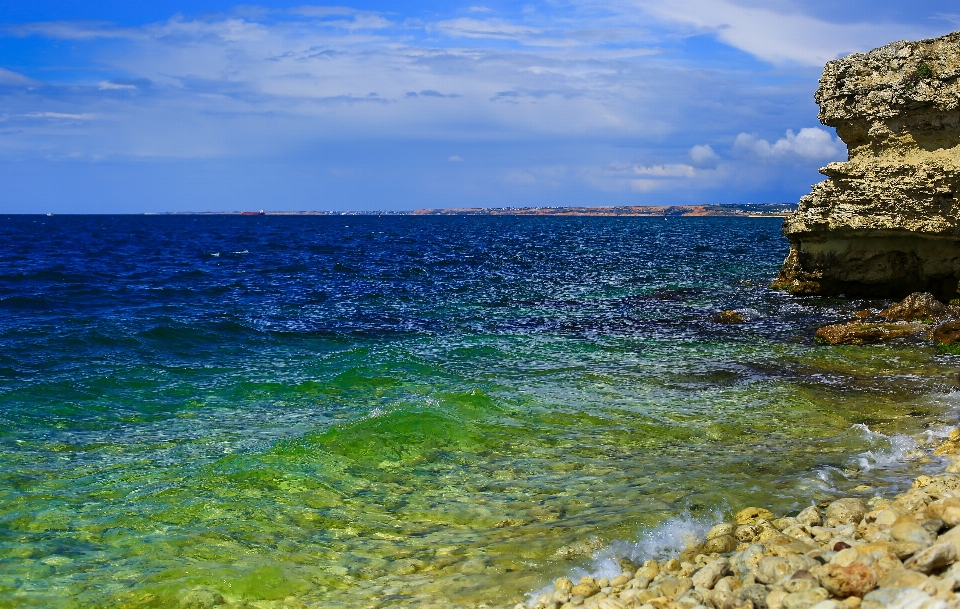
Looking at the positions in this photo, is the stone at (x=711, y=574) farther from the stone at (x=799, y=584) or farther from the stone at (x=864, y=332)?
the stone at (x=864, y=332)

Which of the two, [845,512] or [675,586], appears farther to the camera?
[845,512]

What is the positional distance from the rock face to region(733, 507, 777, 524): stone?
52.1 feet

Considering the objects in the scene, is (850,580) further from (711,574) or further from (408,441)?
(408,441)

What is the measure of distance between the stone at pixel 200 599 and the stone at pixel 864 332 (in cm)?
1511

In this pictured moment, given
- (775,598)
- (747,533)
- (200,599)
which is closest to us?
(775,598)

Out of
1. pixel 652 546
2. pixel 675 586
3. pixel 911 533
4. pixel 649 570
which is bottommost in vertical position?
pixel 652 546

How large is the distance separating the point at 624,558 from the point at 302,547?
125 inches

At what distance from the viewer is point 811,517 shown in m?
7.27

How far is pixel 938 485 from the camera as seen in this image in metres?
7.68

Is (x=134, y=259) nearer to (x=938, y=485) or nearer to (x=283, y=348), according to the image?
(x=283, y=348)

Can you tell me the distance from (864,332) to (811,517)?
12077mm

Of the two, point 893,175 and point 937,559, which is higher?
point 893,175

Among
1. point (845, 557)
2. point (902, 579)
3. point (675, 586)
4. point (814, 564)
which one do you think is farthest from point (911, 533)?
point (675, 586)

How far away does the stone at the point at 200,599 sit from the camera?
22.0 feet
